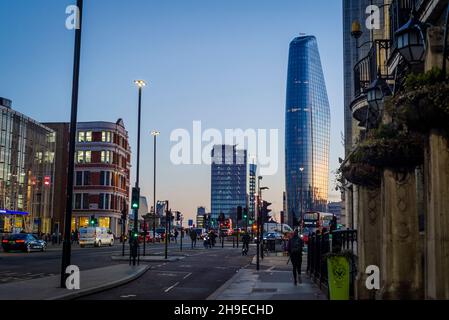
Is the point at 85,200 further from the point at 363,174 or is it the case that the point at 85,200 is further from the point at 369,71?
the point at 363,174

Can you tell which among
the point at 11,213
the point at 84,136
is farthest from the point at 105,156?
the point at 11,213

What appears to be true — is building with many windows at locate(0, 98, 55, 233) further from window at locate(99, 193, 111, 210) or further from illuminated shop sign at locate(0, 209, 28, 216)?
window at locate(99, 193, 111, 210)

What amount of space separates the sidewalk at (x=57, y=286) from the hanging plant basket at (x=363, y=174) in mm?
7640

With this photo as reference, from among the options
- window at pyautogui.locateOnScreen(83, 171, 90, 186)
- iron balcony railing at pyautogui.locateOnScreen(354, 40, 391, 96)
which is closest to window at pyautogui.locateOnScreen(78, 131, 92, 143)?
window at pyautogui.locateOnScreen(83, 171, 90, 186)

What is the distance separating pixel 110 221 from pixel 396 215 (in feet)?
276

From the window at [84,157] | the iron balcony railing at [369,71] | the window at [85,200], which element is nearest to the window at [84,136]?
the window at [84,157]

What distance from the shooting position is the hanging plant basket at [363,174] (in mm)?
12609

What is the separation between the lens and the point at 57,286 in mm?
15891

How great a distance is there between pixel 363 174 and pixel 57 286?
9277mm

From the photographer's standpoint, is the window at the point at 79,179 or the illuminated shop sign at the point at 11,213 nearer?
the illuminated shop sign at the point at 11,213

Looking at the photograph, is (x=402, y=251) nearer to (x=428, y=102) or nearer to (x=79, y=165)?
(x=428, y=102)

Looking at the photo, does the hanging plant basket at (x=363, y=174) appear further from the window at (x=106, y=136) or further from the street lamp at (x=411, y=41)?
the window at (x=106, y=136)

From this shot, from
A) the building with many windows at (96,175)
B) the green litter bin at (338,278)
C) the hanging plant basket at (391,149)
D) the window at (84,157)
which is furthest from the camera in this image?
the window at (84,157)
